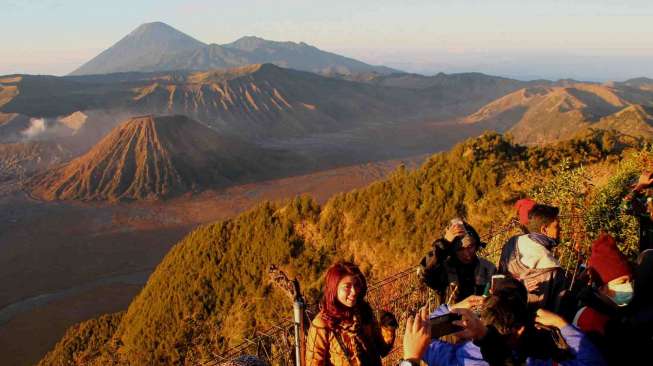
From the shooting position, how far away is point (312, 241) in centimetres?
1170

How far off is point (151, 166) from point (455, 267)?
3577cm

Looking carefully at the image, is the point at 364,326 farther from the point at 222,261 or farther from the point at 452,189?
the point at 222,261

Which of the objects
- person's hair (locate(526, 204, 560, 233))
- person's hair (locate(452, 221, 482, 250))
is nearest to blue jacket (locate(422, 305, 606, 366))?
person's hair (locate(452, 221, 482, 250))

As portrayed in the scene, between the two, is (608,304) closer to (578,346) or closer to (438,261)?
(578,346)

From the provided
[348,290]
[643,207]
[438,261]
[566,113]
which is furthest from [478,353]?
[566,113]

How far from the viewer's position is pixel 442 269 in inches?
137

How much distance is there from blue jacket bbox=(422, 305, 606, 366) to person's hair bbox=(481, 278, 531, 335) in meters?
0.27

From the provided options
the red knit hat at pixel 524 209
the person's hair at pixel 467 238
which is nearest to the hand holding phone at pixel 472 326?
the person's hair at pixel 467 238

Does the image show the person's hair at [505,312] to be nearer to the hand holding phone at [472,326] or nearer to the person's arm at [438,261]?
the hand holding phone at [472,326]

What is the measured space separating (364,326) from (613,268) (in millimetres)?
1590

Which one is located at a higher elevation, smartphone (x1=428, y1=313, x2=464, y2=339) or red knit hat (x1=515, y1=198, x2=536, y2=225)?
red knit hat (x1=515, y1=198, x2=536, y2=225)

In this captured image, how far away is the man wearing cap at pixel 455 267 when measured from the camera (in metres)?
3.43

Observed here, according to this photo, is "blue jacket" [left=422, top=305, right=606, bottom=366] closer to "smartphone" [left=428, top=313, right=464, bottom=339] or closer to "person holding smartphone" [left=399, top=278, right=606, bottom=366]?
"person holding smartphone" [left=399, top=278, right=606, bottom=366]

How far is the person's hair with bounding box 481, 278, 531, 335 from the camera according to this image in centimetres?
214
